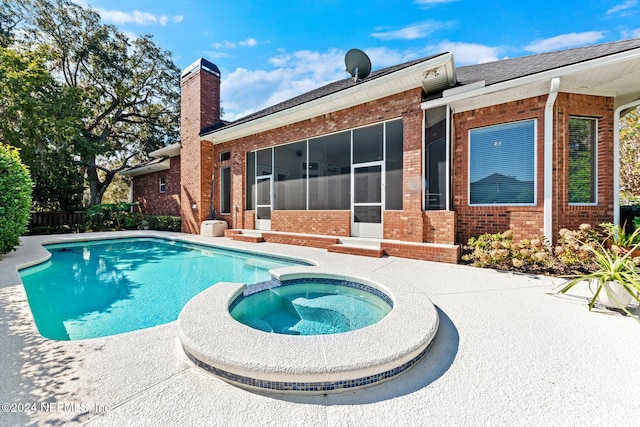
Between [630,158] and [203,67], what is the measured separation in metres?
18.9

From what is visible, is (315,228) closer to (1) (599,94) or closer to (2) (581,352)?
(2) (581,352)

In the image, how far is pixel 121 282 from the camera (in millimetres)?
5543

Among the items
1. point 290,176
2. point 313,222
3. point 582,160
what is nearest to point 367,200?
point 313,222

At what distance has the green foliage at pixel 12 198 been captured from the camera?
6.61 meters

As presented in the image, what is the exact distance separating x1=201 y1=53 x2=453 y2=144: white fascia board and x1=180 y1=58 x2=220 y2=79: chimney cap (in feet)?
12.4

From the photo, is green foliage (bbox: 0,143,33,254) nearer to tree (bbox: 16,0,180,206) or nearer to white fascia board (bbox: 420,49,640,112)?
tree (bbox: 16,0,180,206)

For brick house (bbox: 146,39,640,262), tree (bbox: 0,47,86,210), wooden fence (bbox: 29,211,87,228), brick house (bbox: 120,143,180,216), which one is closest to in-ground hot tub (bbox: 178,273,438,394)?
brick house (bbox: 146,39,640,262)

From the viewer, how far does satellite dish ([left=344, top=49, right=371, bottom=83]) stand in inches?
342

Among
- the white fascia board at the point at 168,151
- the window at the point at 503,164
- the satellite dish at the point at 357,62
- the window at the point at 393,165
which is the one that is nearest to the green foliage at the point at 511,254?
the window at the point at 503,164

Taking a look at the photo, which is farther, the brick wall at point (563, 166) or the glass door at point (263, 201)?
the glass door at point (263, 201)

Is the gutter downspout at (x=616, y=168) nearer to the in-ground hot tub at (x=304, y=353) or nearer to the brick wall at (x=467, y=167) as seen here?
the brick wall at (x=467, y=167)

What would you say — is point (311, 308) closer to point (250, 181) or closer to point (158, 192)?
point (250, 181)

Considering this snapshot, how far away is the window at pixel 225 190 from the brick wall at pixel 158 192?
4023 millimetres

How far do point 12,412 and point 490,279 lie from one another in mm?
6131
